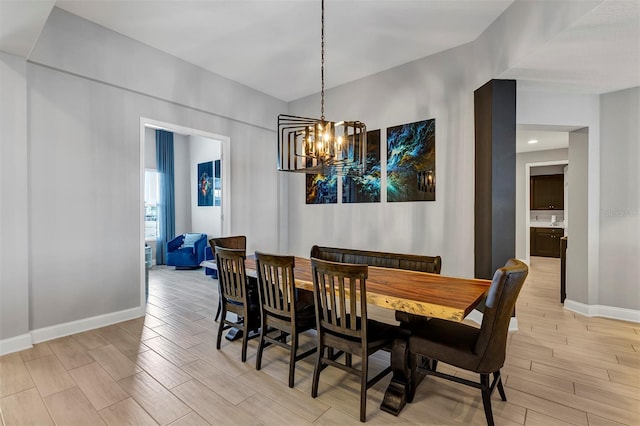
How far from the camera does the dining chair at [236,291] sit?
2621mm

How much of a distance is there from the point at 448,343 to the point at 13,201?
386cm

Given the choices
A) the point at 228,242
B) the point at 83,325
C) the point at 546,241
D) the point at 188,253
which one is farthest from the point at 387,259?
the point at 546,241

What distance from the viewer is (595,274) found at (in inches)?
152

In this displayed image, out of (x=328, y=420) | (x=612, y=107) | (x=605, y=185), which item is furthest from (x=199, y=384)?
(x=612, y=107)

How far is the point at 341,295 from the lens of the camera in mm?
1959

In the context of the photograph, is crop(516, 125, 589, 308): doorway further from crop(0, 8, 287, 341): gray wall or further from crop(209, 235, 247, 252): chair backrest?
crop(0, 8, 287, 341): gray wall

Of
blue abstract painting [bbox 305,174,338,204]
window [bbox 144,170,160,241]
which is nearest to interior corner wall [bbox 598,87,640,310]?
blue abstract painting [bbox 305,174,338,204]

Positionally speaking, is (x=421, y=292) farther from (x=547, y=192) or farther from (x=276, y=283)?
(x=547, y=192)

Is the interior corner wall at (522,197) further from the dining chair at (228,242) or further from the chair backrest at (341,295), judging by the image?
the chair backrest at (341,295)

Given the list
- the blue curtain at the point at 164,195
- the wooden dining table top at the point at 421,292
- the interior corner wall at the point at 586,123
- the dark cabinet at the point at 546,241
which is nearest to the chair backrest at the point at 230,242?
the wooden dining table top at the point at 421,292

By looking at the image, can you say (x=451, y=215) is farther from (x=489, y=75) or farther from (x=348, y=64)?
(x=348, y=64)

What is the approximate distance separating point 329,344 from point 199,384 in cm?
106

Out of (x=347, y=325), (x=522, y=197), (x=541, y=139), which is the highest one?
(x=541, y=139)

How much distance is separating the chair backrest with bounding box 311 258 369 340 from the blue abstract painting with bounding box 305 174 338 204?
3051 millimetres
